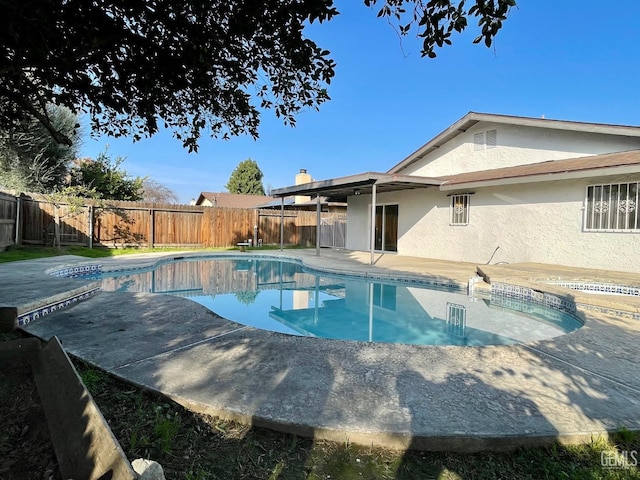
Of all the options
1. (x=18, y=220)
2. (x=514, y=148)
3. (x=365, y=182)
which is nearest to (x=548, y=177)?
(x=514, y=148)

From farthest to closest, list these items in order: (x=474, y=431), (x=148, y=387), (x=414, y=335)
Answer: (x=414, y=335)
(x=148, y=387)
(x=474, y=431)

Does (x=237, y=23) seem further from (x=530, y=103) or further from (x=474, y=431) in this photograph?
(x=530, y=103)

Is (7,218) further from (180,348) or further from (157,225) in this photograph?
(180,348)

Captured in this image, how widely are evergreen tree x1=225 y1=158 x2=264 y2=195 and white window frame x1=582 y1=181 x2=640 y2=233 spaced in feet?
134

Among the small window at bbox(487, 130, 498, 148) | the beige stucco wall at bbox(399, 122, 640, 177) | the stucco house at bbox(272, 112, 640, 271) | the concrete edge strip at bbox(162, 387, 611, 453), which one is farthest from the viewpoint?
the small window at bbox(487, 130, 498, 148)

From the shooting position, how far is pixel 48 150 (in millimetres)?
17969

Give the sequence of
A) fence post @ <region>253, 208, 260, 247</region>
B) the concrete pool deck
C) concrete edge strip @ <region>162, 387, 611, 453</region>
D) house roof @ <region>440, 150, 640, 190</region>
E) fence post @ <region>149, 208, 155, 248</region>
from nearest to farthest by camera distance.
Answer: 1. concrete edge strip @ <region>162, 387, 611, 453</region>
2. the concrete pool deck
3. house roof @ <region>440, 150, 640, 190</region>
4. fence post @ <region>149, 208, 155, 248</region>
5. fence post @ <region>253, 208, 260, 247</region>

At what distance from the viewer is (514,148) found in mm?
12023

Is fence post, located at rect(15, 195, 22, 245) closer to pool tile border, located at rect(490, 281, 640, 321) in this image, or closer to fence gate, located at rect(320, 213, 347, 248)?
fence gate, located at rect(320, 213, 347, 248)

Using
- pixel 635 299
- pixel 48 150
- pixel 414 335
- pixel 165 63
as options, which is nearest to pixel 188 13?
pixel 165 63

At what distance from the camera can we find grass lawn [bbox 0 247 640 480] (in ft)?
6.56

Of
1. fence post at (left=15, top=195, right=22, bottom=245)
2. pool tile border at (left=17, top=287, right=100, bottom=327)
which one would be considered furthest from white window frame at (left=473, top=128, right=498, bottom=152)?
fence post at (left=15, top=195, right=22, bottom=245)

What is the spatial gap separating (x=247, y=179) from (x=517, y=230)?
39.8 metres

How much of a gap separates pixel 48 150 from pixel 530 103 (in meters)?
23.8
